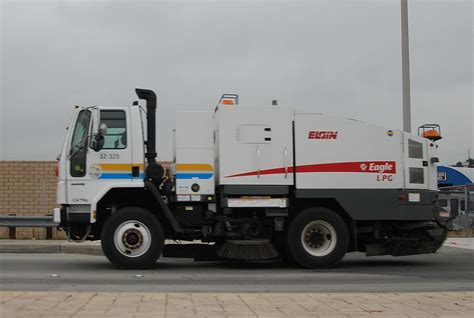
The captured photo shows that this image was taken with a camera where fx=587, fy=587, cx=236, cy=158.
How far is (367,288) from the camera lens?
359 inches

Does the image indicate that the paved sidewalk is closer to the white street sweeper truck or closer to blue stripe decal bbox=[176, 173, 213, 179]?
the white street sweeper truck

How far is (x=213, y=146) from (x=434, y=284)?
467 centimetres

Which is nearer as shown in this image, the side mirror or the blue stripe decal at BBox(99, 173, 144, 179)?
the side mirror

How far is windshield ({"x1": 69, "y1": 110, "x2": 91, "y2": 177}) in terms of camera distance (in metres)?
11.0

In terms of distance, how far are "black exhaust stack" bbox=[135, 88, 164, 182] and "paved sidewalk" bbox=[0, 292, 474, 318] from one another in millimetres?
3740

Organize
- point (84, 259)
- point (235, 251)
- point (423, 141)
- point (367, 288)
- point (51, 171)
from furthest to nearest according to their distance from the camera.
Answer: point (51, 171)
point (84, 259)
point (423, 141)
point (235, 251)
point (367, 288)

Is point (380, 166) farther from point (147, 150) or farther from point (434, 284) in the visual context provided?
point (147, 150)

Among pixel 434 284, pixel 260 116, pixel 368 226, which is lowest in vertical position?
pixel 434 284

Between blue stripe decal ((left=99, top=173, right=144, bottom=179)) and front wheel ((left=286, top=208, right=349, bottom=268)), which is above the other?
blue stripe decal ((left=99, top=173, right=144, bottom=179))

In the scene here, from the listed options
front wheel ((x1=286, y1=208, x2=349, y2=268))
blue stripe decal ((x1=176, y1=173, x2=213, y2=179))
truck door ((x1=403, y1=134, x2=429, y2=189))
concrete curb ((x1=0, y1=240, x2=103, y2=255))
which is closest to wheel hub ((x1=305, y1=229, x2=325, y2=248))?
front wheel ((x1=286, y1=208, x2=349, y2=268))

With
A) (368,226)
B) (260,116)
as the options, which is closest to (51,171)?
(260,116)

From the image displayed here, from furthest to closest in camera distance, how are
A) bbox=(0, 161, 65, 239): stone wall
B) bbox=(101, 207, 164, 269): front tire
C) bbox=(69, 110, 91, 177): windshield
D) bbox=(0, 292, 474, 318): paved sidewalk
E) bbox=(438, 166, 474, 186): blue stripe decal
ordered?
bbox=(438, 166, 474, 186): blue stripe decal < bbox=(0, 161, 65, 239): stone wall < bbox=(69, 110, 91, 177): windshield < bbox=(101, 207, 164, 269): front tire < bbox=(0, 292, 474, 318): paved sidewalk

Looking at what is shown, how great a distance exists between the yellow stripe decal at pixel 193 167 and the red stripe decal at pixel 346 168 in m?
0.52

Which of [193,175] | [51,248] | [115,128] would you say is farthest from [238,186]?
[51,248]
